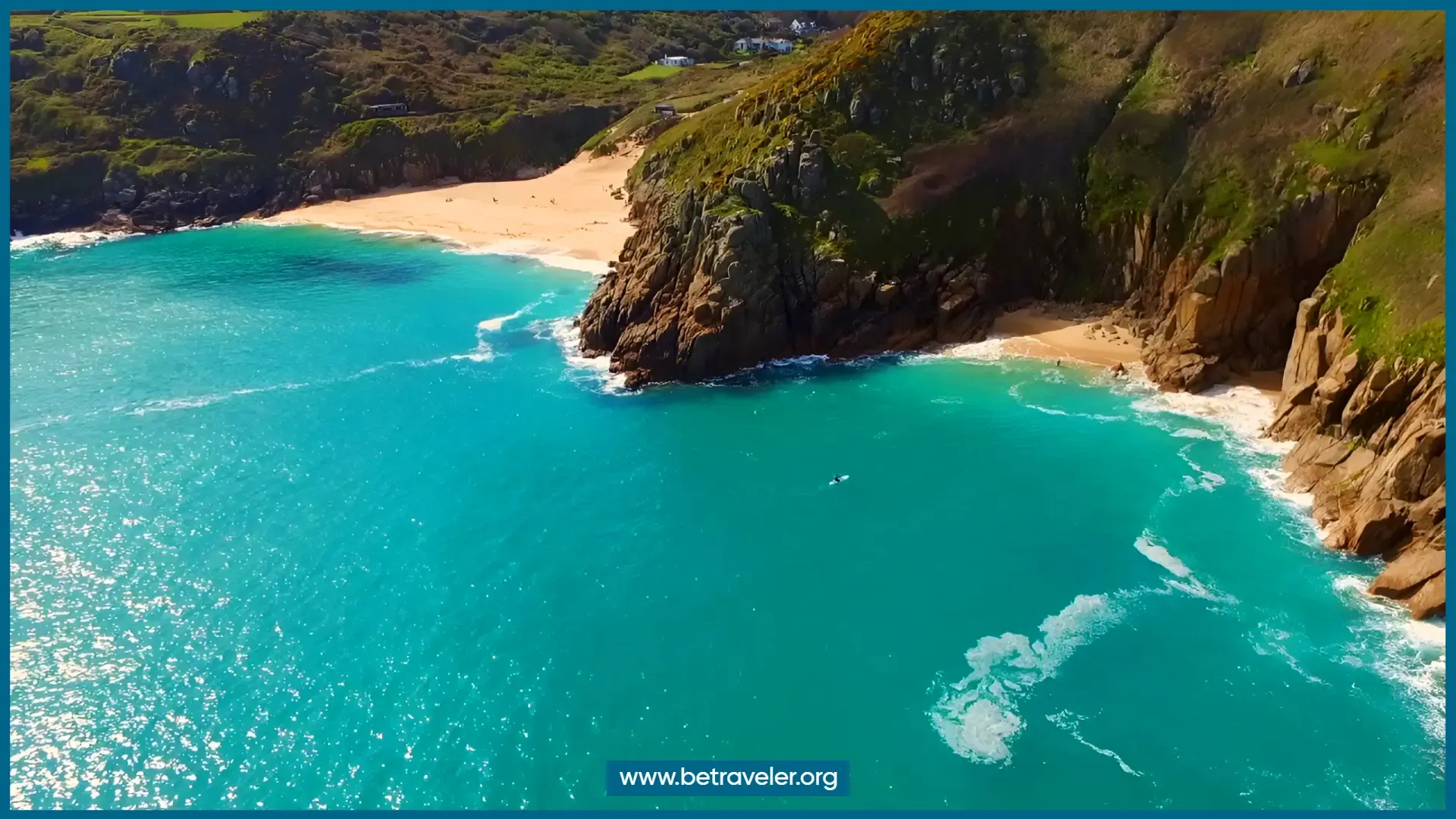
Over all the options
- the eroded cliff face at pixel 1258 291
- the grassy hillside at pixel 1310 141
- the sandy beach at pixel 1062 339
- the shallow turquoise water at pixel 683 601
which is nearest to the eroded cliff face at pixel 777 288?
the sandy beach at pixel 1062 339

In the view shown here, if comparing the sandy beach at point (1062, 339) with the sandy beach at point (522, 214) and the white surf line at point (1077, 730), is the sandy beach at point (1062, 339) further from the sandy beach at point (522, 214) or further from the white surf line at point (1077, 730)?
the sandy beach at point (522, 214)

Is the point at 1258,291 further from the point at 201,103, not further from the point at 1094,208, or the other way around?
the point at 201,103

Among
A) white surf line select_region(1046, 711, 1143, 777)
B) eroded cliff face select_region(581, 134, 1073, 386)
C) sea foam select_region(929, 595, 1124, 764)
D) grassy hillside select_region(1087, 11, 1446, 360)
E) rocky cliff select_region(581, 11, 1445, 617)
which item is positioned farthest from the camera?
eroded cliff face select_region(581, 134, 1073, 386)

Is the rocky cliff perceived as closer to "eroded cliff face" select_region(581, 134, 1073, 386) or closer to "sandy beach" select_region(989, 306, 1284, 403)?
"eroded cliff face" select_region(581, 134, 1073, 386)

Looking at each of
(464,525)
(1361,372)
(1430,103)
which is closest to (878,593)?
(464,525)

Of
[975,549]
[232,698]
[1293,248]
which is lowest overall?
[232,698]

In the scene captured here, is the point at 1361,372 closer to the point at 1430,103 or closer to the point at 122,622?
the point at 1430,103

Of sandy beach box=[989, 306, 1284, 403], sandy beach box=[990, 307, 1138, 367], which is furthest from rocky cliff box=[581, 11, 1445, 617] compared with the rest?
sandy beach box=[990, 307, 1138, 367]
